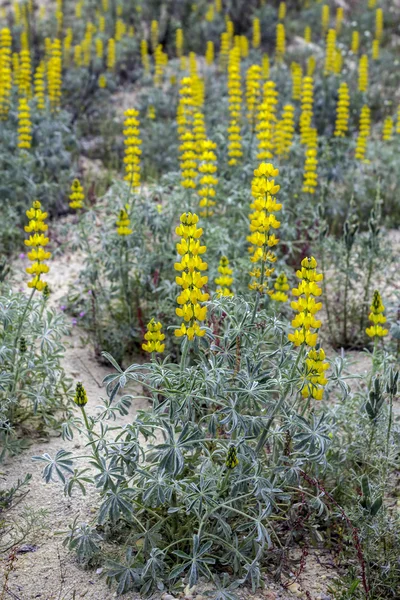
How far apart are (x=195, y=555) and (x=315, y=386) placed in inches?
31.7

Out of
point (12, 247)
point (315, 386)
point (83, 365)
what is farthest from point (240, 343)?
point (12, 247)

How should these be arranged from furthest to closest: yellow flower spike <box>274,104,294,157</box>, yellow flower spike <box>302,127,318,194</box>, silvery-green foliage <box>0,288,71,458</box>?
yellow flower spike <box>274,104,294,157</box>, yellow flower spike <box>302,127,318,194</box>, silvery-green foliage <box>0,288,71,458</box>

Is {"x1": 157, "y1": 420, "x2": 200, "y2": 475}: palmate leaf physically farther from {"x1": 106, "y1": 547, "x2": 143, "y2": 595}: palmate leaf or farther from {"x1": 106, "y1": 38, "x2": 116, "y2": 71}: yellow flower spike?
{"x1": 106, "y1": 38, "x2": 116, "y2": 71}: yellow flower spike

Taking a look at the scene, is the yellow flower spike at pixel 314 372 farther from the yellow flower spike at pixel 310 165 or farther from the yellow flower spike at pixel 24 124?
the yellow flower spike at pixel 24 124

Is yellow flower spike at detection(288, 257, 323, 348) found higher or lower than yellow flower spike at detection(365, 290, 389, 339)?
higher

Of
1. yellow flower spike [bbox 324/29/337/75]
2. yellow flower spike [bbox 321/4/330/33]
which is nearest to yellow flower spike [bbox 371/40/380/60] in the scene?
yellow flower spike [bbox 324/29/337/75]

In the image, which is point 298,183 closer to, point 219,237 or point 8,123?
point 219,237

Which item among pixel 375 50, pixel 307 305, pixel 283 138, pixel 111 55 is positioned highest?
pixel 307 305

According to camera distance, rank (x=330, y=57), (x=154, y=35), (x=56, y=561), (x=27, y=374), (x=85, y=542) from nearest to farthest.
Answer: (x=85, y=542), (x=56, y=561), (x=27, y=374), (x=330, y=57), (x=154, y=35)

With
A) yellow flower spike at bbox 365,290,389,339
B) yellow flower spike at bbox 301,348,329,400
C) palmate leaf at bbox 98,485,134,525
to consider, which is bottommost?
palmate leaf at bbox 98,485,134,525

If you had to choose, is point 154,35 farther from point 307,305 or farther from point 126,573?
point 126,573

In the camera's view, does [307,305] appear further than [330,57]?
No

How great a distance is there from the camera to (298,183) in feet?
21.0

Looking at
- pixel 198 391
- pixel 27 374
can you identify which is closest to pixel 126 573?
pixel 198 391
